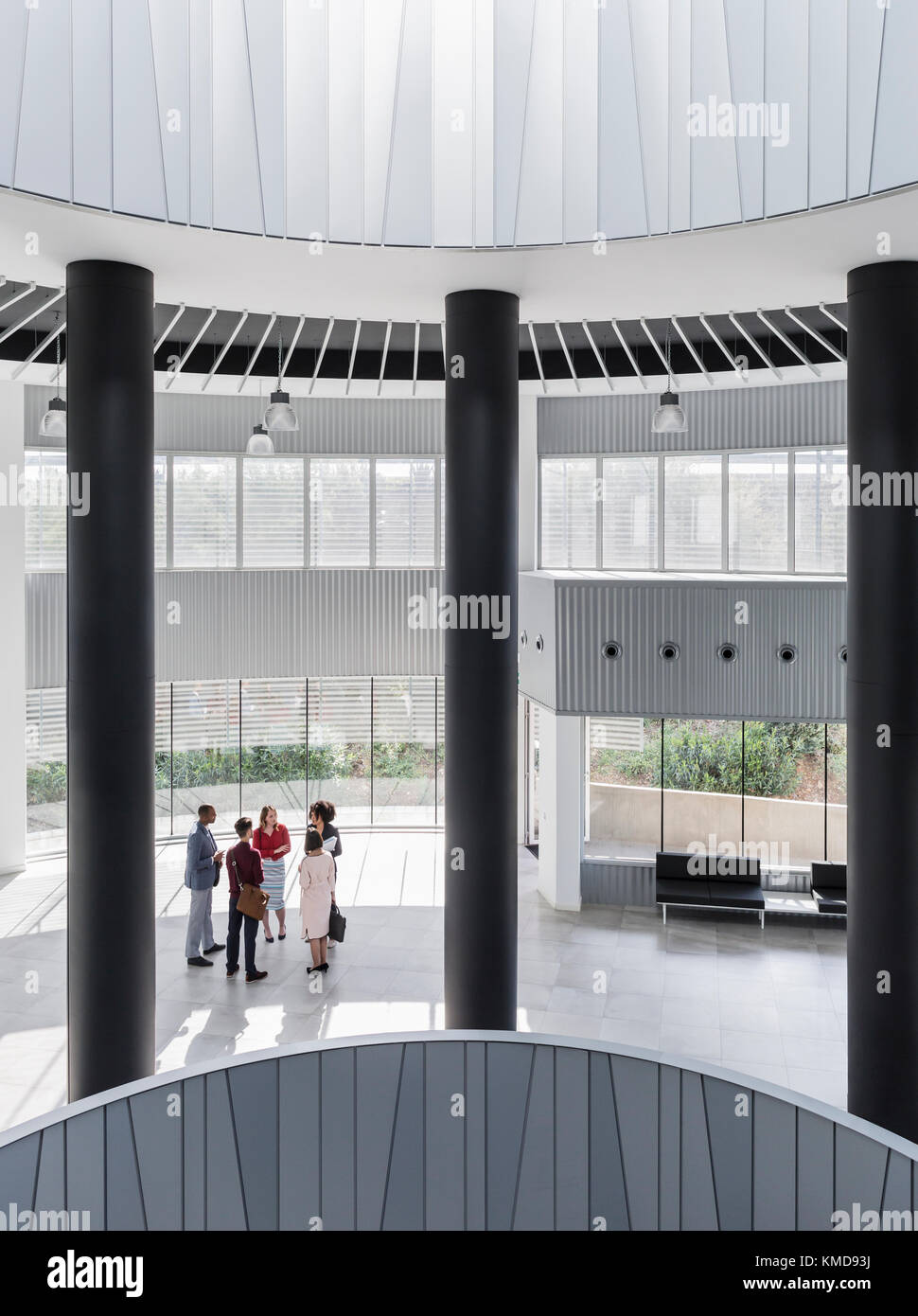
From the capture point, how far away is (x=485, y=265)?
283 inches

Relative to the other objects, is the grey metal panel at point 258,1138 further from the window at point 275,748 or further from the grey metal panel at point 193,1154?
the window at point 275,748

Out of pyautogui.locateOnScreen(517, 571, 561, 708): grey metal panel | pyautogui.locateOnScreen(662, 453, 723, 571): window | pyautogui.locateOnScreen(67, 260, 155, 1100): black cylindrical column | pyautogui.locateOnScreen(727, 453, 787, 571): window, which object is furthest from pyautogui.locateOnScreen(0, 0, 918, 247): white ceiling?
pyautogui.locateOnScreen(662, 453, 723, 571): window

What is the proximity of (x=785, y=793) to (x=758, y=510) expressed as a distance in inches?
172

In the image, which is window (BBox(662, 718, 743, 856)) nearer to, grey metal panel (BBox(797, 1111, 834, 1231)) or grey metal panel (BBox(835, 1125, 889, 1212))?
grey metal panel (BBox(797, 1111, 834, 1231))

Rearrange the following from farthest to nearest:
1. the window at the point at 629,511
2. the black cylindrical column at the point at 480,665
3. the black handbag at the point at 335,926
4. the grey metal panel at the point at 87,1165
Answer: the window at the point at 629,511
the black handbag at the point at 335,926
the black cylindrical column at the point at 480,665
the grey metal panel at the point at 87,1165

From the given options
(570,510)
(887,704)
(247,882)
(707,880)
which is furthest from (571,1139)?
(570,510)

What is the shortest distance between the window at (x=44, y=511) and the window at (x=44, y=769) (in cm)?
218

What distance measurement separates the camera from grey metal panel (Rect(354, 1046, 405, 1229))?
19.1ft

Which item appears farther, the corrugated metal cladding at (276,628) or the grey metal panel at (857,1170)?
the corrugated metal cladding at (276,628)

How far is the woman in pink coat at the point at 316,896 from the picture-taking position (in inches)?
439

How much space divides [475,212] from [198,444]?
416 inches

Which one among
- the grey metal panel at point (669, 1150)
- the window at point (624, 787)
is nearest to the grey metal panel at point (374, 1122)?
the grey metal panel at point (669, 1150)

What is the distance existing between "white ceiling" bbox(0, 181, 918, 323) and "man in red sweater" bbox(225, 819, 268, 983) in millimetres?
5874
